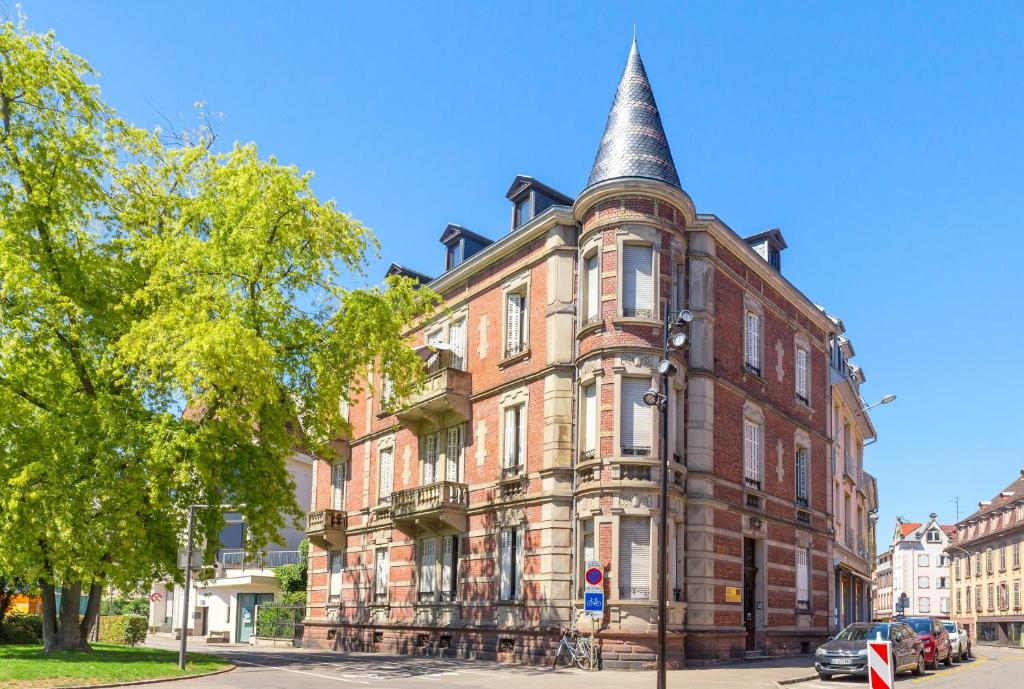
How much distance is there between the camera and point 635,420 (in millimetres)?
25688

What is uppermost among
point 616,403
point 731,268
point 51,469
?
point 731,268

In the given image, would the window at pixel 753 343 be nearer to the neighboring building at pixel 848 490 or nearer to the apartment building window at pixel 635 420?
the apartment building window at pixel 635 420

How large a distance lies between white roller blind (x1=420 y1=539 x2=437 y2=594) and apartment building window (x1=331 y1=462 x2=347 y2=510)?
24.1 feet

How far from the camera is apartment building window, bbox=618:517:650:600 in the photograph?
80.8 feet

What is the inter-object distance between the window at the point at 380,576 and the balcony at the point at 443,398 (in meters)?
4.86

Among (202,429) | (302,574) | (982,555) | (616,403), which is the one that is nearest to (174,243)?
(202,429)

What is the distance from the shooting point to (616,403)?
1006 inches

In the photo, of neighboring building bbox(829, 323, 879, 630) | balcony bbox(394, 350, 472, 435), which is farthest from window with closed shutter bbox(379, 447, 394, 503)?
neighboring building bbox(829, 323, 879, 630)

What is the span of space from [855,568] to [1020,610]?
137ft

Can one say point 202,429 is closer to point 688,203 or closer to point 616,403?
point 616,403

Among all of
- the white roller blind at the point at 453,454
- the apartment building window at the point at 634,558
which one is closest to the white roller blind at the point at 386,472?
the white roller blind at the point at 453,454

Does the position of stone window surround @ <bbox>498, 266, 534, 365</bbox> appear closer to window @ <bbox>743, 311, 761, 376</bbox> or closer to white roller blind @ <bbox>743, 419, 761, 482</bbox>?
window @ <bbox>743, 311, 761, 376</bbox>

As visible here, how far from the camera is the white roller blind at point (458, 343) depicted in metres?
32.7

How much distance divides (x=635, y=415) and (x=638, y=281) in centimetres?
362
